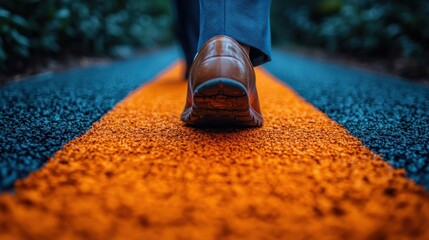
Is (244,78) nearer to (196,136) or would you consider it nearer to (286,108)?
(196,136)

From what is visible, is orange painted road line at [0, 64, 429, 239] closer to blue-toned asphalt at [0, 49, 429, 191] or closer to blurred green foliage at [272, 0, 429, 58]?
blue-toned asphalt at [0, 49, 429, 191]

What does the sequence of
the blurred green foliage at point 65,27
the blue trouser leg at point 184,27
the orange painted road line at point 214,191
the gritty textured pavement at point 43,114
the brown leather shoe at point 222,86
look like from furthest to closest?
1. the blurred green foliage at point 65,27
2. the blue trouser leg at point 184,27
3. the brown leather shoe at point 222,86
4. the gritty textured pavement at point 43,114
5. the orange painted road line at point 214,191

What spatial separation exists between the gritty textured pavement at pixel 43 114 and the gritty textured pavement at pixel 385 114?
0.95 metres

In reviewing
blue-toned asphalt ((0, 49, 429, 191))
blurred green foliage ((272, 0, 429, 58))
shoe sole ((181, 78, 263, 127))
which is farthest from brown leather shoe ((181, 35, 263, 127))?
blurred green foliage ((272, 0, 429, 58))

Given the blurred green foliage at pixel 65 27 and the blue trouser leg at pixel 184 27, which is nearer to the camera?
the blue trouser leg at pixel 184 27

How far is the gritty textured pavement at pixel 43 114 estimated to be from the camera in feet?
2.53

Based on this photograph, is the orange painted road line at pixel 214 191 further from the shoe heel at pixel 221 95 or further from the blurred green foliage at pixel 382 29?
the blurred green foliage at pixel 382 29

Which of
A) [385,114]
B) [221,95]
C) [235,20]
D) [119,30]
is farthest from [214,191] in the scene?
[119,30]

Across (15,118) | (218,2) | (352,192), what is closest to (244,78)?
(218,2)

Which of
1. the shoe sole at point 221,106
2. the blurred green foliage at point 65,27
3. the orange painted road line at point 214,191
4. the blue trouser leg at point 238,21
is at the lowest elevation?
the orange painted road line at point 214,191

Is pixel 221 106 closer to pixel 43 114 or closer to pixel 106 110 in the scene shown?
pixel 106 110

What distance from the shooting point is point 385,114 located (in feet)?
4.36

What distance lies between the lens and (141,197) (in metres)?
0.61

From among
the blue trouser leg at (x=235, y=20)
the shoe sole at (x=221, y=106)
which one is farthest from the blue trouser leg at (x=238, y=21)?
the shoe sole at (x=221, y=106)
